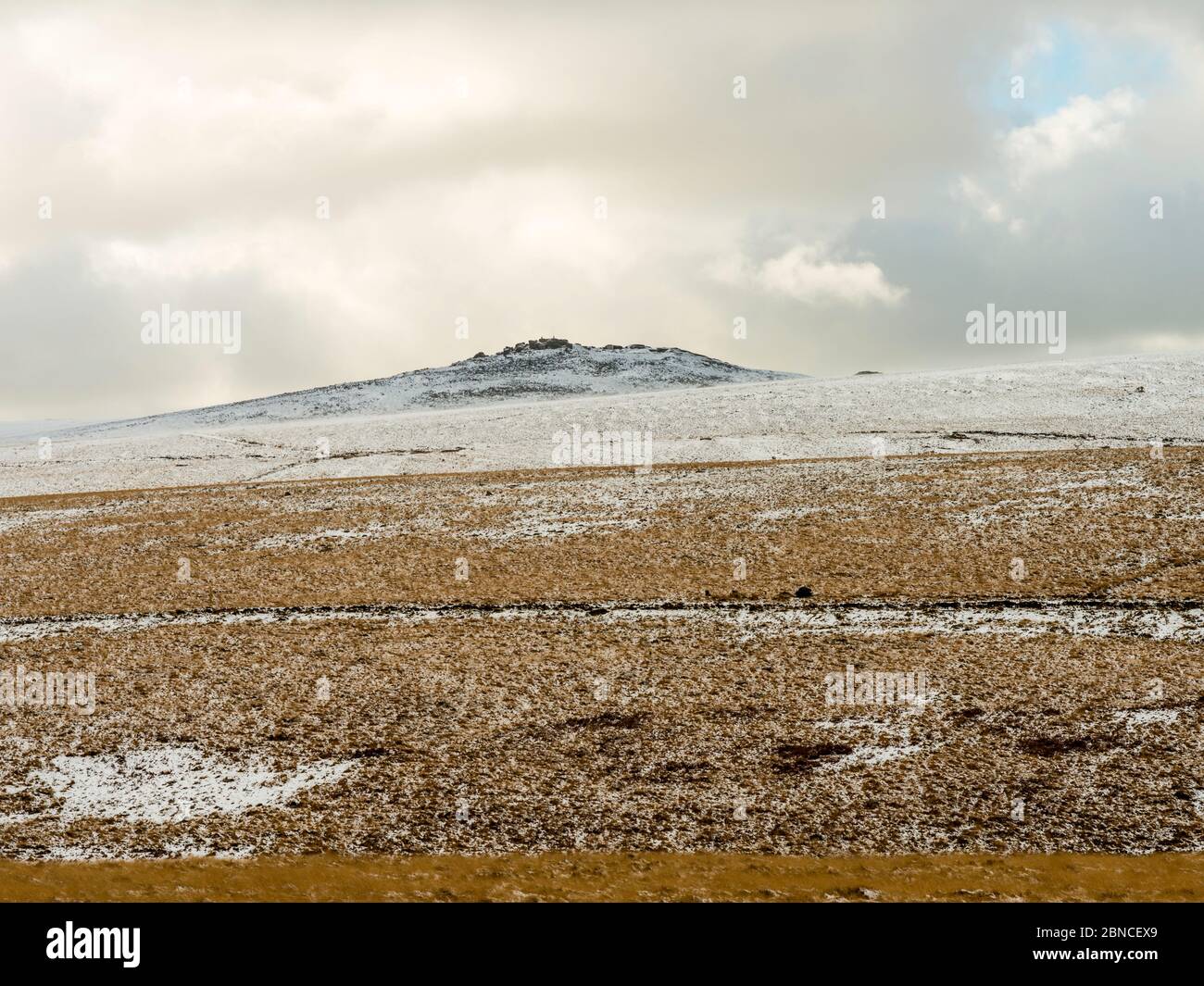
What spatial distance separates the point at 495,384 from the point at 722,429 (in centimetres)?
5052

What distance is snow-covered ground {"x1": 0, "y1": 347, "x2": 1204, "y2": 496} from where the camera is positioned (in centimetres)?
5128

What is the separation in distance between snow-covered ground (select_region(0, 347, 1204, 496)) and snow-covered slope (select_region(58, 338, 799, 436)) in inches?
336

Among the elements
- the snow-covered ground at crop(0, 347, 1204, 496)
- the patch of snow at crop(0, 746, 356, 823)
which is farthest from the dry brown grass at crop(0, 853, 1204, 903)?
the snow-covered ground at crop(0, 347, 1204, 496)

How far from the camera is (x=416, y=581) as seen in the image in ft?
93.9

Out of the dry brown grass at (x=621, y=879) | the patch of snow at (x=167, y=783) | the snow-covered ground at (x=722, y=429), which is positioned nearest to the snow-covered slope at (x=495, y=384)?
the snow-covered ground at (x=722, y=429)

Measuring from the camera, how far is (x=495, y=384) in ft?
354

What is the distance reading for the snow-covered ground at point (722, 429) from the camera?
51281 millimetres

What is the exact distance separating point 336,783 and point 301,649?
7.59m

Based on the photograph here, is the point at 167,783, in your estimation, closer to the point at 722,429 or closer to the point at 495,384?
the point at 722,429

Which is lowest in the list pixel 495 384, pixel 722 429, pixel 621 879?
pixel 621 879

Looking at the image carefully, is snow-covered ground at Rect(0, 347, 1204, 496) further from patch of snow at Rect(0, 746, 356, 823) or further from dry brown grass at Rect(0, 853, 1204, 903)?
dry brown grass at Rect(0, 853, 1204, 903)

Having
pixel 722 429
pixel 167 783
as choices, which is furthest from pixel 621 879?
pixel 722 429
